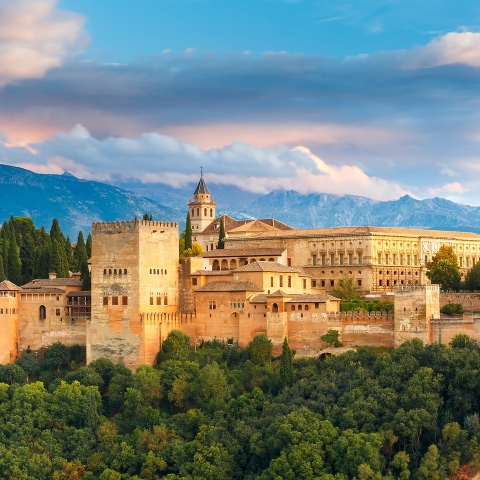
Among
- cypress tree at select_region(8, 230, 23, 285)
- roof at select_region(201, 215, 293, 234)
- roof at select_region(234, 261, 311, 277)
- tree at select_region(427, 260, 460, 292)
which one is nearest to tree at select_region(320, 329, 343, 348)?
roof at select_region(234, 261, 311, 277)

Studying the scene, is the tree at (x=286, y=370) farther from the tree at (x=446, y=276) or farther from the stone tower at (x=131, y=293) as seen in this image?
the tree at (x=446, y=276)

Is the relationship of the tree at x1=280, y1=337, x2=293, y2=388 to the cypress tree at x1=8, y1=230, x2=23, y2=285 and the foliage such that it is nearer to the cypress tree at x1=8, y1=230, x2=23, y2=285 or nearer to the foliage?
the foliage

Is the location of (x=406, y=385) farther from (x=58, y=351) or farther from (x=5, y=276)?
(x=5, y=276)

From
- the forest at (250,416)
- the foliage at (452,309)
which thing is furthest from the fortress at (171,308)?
the foliage at (452,309)

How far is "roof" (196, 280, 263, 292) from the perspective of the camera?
59234mm

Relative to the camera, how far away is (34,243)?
265 feet

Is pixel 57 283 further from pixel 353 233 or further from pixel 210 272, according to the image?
pixel 353 233

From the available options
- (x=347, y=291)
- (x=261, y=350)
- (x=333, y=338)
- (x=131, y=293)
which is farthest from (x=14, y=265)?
(x=333, y=338)

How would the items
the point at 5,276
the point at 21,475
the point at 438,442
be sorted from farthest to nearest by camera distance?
the point at 5,276
the point at 21,475
the point at 438,442

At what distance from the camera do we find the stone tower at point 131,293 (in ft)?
193

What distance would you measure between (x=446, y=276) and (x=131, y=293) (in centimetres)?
1953

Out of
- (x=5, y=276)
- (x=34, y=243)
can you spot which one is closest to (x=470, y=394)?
(x=5, y=276)

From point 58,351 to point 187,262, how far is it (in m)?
8.68

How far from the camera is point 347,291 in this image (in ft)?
213
